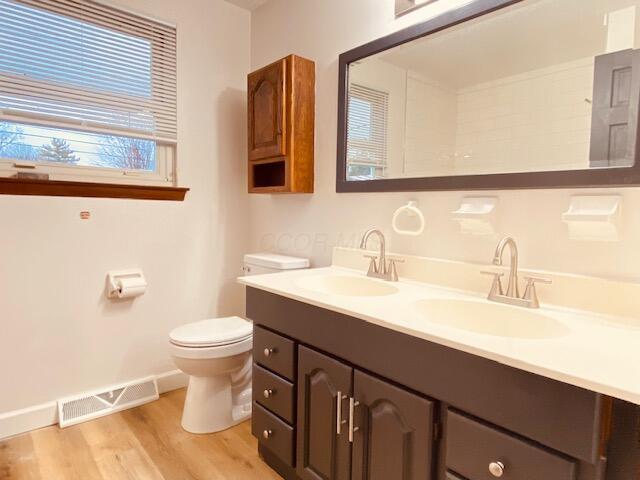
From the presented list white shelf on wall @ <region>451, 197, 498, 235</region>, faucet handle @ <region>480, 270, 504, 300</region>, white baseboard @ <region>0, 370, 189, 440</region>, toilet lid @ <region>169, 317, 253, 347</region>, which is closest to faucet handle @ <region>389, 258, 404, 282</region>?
white shelf on wall @ <region>451, 197, 498, 235</region>

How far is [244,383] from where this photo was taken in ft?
6.66

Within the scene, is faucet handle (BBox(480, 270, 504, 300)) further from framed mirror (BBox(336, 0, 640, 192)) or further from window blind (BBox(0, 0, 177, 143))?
window blind (BBox(0, 0, 177, 143))

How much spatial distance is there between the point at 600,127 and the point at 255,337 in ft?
4.58

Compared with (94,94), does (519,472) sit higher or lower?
lower

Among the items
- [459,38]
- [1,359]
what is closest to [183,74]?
[459,38]

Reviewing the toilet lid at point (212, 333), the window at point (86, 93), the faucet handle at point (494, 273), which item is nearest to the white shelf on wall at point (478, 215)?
the faucet handle at point (494, 273)

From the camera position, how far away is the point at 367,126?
68.6 inches

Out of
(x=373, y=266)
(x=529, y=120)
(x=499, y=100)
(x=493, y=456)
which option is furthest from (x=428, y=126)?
(x=493, y=456)

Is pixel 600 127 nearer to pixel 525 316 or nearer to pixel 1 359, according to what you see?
pixel 525 316

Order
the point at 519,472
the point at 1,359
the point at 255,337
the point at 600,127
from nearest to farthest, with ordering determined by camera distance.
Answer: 1. the point at 519,472
2. the point at 600,127
3. the point at 255,337
4. the point at 1,359

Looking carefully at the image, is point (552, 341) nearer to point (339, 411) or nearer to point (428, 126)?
point (339, 411)

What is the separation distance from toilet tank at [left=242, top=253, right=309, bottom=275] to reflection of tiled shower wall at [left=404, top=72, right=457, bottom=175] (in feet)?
2.55

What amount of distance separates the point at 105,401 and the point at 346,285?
1472mm

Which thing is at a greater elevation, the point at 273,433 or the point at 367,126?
the point at 367,126
